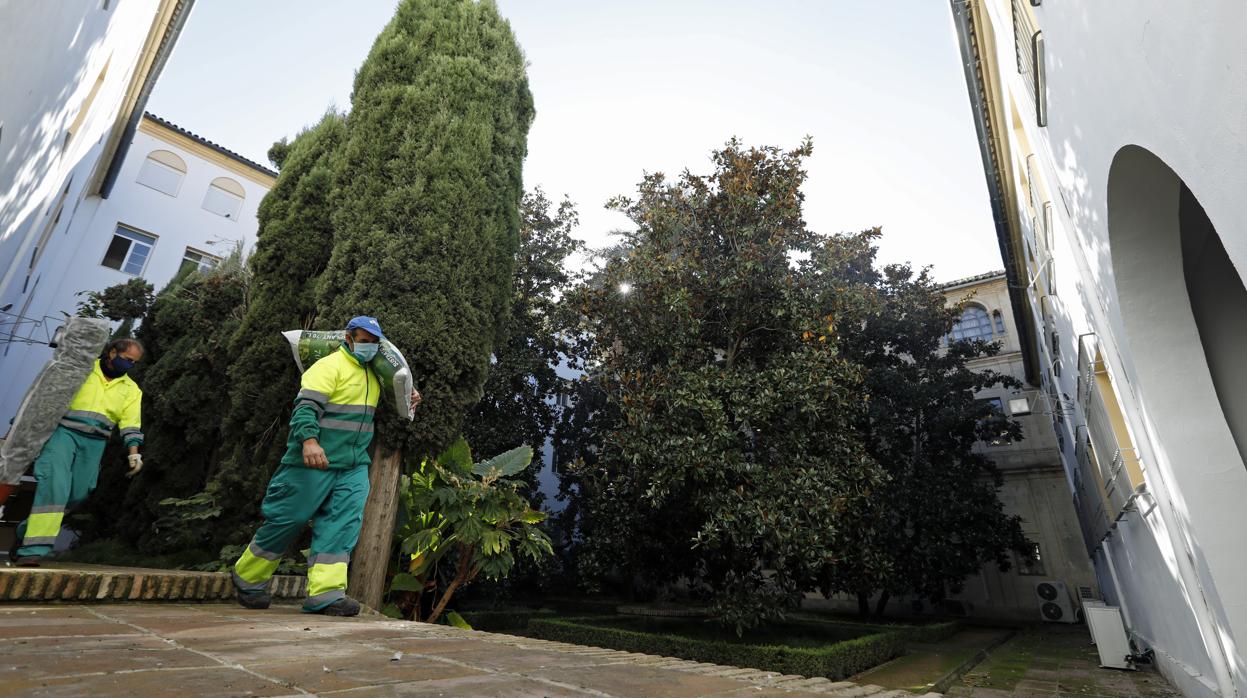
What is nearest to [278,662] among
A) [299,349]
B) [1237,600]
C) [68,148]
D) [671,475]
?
[299,349]

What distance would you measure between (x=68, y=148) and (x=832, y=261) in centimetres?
1242

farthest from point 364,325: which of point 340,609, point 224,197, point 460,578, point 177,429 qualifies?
point 224,197

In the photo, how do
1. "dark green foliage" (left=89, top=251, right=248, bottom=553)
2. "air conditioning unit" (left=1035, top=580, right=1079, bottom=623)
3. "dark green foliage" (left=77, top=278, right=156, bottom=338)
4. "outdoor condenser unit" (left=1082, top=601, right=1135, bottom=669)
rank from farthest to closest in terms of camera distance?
1. "air conditioning unit" (left=1035, top=580, right=1079, bottom=623)
2. "dark green foliage" (left=77, top=278, right=156, bottom=338)
3. "outdoor condenser unit" (left=1082, top=601, right=1135, bottom=669)
4. "dark green foliage" (left=89, top=251, right=248, bottom=553)

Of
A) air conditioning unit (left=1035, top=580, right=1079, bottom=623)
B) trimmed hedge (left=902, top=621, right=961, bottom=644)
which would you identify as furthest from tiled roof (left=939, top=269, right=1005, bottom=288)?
trimmed hedge (left=902, top=621, right=961, bottom=644)

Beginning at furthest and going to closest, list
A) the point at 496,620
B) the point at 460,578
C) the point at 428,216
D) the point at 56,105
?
the point at 496,620, the point at 428,216, the point at 56,105, the point at 460,578

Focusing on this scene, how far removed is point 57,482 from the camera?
4312 millimetres

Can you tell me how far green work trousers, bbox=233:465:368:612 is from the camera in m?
3.68

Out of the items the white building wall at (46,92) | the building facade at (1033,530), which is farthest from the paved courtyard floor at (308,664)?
the building facade at (1033,530)

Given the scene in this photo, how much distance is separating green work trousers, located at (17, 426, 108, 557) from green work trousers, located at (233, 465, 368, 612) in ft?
5.56

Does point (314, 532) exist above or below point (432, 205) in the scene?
below

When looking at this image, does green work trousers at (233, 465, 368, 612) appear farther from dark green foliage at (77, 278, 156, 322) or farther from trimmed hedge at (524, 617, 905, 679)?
dark green foliage at (77, 278, 156, 322)

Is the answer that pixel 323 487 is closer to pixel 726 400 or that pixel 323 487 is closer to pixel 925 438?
pixel 726 400

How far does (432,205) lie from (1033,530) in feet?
76.2

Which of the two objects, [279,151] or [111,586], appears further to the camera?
[279,151]
